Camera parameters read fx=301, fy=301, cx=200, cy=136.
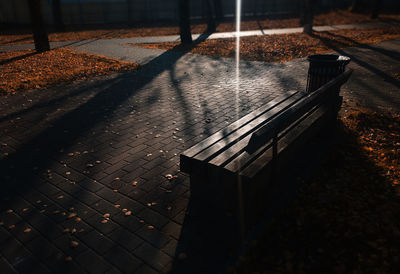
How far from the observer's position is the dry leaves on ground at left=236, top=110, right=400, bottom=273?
2.87 m

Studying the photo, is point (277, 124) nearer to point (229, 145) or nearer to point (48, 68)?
point (229, 145)

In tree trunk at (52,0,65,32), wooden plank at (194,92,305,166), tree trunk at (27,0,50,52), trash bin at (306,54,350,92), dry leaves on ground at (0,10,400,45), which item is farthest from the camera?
tree trunk at (52,0,65,32)

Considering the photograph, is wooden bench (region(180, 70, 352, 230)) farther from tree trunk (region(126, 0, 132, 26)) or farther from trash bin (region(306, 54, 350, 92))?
tree trunk (region(126, 0, 132, 26))

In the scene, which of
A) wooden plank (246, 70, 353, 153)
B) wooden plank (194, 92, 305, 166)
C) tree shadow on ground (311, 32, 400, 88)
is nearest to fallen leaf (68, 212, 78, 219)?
wooden plank (194, 92, 305, 166)

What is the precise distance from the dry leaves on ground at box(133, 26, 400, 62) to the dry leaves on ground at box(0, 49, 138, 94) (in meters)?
4.18

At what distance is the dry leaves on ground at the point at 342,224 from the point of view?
2.87m

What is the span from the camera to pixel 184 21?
15695 millimetres

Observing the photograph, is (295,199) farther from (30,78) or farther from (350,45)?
(350,45)

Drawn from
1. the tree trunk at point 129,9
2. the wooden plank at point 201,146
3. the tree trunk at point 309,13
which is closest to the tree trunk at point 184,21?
the tree trunk at point 309,13

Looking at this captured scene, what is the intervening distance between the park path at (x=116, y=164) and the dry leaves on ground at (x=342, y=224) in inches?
24.0

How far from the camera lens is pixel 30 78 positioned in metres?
9.73

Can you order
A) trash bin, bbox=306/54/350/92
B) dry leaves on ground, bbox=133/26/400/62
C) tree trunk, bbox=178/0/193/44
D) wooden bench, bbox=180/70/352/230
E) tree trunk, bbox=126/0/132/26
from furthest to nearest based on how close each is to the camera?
tree trunk, bbox=126/0/132/26 → tree trunk, bbox=178/0/193/44 → dry leaves on ground, bbox=133/26/400/62 → trash bin, bbox=306/54/350/92 → wooden bench, bbox=180/70/352/230

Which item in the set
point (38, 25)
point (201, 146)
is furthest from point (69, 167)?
point (38, 25)

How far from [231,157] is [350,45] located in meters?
13.3
